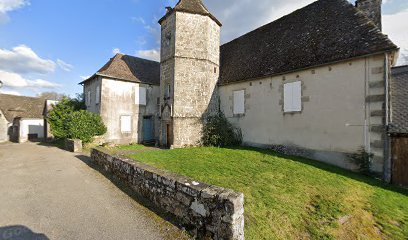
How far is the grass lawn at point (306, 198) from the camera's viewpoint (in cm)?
447

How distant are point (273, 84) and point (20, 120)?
93.4 feet

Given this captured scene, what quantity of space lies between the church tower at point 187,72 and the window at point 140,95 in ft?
11.6

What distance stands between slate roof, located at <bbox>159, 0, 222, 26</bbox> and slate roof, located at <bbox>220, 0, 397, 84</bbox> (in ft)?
→ 11.6

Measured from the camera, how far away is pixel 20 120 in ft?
79.9

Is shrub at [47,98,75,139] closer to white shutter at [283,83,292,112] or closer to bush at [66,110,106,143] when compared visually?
bush at [66,110,106,143]

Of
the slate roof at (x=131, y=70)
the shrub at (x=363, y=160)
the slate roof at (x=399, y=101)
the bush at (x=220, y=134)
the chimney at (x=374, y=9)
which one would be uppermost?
the chimney at (x=374, y=9)

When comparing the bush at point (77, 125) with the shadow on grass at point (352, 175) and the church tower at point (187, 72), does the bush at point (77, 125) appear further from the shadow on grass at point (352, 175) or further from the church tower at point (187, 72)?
the shadow on grass at point (352, 175)

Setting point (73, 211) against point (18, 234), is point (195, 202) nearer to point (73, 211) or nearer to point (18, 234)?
point (73, 211)

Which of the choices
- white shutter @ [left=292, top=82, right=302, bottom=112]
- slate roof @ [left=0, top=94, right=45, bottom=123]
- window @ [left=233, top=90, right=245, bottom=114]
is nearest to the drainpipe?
white shutter @ [left=292, top=82, right=302, bottom=112]

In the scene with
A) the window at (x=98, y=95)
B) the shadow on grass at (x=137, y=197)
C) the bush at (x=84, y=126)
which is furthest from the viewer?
the window at (x=98, y=95)

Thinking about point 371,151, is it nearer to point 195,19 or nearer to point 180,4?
point 195,19

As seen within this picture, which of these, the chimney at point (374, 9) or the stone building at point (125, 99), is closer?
the chimney at point (374, 9)

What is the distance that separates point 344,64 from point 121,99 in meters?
14.3

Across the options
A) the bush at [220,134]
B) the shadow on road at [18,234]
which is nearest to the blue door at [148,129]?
the bush at [220,134]
